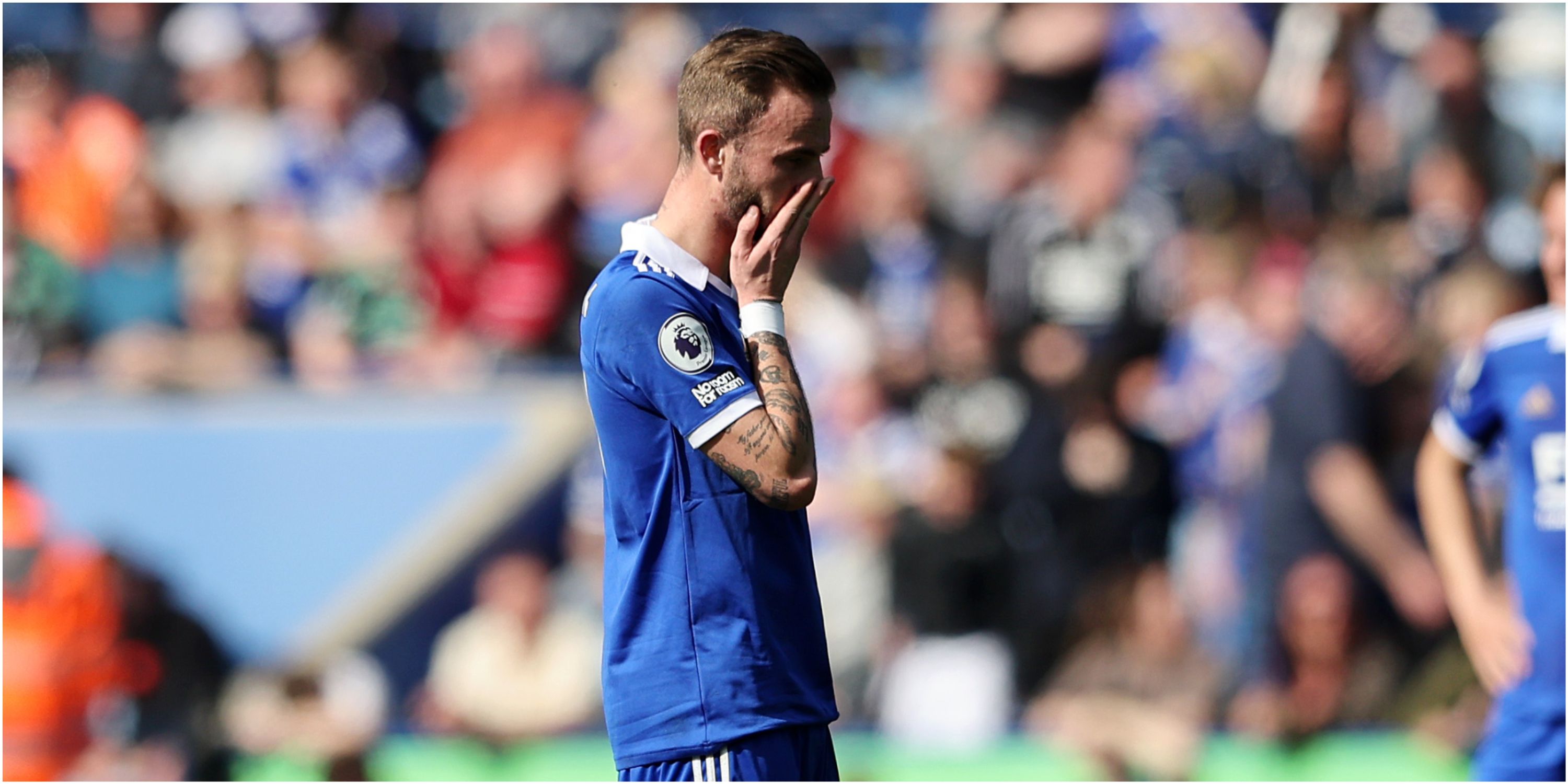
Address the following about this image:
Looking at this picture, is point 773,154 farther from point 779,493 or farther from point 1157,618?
point 1157,618

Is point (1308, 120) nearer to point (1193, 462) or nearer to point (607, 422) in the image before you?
point (1193, 462)

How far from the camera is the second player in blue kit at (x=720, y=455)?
2877mm

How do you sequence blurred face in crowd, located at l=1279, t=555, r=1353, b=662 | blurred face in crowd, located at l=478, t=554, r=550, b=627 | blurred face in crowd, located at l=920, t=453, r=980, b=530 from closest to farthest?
blurred face in crowd, located at l=1279, t=555, r=1353, b=662, blurred face in crowd, located at l=920, t=453, r=980, b=530, blurred face in crowd, located at l=478, t=554, r=550, b=627

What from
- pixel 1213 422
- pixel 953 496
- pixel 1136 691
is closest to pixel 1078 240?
pixel 1213 422

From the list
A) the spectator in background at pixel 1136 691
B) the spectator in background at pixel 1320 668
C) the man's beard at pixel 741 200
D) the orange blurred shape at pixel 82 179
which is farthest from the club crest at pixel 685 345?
the orange blurred shape at pixel 82 179

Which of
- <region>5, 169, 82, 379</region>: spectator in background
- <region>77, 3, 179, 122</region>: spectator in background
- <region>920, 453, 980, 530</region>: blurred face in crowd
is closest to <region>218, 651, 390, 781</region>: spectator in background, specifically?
<region>5, 169, 82, 379</region>: spectator in background

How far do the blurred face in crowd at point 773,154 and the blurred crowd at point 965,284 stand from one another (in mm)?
5058

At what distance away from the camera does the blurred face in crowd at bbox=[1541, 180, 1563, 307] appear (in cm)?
443

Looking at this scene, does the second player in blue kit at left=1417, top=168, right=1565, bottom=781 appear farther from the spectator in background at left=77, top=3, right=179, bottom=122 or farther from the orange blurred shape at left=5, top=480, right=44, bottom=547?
the spectator in background at left=77, top=3, right=179, bottom=122

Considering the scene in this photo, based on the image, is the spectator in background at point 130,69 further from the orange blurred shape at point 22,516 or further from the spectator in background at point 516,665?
the spectator in background at point 516,665

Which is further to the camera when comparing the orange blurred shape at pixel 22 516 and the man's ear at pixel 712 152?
the orange blurred shape at pixel 22 516

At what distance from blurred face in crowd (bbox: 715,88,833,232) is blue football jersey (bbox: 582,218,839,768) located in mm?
183

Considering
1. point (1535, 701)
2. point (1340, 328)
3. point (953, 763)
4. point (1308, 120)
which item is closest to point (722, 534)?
point (1535, 701)

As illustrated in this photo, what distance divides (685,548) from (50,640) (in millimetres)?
6666
